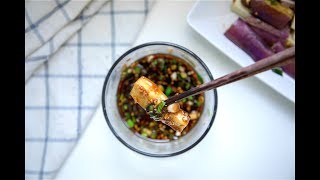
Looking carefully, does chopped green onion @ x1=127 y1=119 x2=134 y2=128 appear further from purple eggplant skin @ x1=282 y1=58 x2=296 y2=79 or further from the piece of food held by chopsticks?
purple eggplant skin @ x1=282 y1=58 x2=296 y2=79

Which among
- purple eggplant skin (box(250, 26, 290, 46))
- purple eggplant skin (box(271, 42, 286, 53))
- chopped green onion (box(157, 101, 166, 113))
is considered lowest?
chopped green onion (box(157, 101, 166, 113))

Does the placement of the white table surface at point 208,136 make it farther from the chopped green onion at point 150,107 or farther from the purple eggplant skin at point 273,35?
the chopped green onion at point 150,107

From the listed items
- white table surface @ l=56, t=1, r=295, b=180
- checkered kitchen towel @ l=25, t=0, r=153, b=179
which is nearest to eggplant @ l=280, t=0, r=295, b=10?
white table surface @ l=56, t=1, r=295, b=180

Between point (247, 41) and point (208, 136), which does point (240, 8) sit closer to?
point (247, 41)

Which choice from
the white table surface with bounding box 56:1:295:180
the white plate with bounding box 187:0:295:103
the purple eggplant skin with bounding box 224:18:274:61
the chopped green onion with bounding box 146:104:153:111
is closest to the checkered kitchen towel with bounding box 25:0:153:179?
the white table surface with bounding box 56:1:295:180

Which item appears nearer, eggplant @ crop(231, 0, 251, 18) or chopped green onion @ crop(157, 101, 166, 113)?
chopped green onion @ crop(157, 101, 166, 113)

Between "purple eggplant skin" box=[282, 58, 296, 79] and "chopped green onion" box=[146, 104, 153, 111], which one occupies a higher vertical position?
"purple eggplant skin" box=[282, 58, 296, 79]
